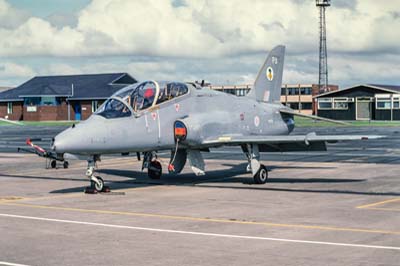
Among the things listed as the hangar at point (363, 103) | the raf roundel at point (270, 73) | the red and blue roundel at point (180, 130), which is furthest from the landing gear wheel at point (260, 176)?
the hangar at point (363, 103)

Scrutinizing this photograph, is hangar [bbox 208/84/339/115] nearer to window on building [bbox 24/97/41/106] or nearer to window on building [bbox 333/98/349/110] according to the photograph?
window on building [bbox 333/98/349/110]

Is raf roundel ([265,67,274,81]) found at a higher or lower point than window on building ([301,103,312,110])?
lower

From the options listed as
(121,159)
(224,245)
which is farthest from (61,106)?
(224,245)

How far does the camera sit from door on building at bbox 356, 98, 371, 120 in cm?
10912

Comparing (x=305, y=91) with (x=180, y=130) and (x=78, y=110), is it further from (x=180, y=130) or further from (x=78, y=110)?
(x=180, y=130)

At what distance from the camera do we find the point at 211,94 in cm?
2331

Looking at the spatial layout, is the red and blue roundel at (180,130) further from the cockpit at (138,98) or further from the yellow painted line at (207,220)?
the yellow painted line at (207,220)

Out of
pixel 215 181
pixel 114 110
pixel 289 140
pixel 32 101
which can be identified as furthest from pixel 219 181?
pixel 32 101

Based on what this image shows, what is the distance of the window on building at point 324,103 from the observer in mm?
114194

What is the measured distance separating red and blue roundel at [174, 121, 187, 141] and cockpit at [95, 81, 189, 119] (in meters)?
0.88

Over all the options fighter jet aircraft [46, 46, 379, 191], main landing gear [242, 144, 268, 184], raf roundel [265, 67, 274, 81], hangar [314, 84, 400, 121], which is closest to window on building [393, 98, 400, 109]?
hangar [314, 84, 400, 121]

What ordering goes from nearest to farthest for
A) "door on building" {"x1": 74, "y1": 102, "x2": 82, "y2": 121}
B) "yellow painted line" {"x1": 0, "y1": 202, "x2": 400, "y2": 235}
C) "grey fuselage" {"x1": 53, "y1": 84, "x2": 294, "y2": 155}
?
"yellow painted line" {"x1": 0, "y1": 202, "x2": 400, "y2": 235} → "grey fuselage" {"x1": 53, "y1": 84, "x2": 294, "y2": 155} → "door on building" {"x1": 74, "y1": 102, "x2": 82, "y2": 121}

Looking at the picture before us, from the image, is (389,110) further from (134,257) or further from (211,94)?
(134,257)

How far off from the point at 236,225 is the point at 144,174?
41.6ft
